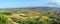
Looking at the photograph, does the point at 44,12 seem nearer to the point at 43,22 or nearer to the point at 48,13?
the point at 48,13

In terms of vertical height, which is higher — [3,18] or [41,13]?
[3,18]

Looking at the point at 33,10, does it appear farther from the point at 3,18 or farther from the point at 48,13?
the point at 3,18

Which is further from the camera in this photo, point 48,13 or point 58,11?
point 48,13

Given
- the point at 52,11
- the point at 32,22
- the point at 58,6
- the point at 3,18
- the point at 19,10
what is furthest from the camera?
the point at 19,10

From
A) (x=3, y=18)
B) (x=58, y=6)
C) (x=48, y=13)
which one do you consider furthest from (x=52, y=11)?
(x=3, y=18)

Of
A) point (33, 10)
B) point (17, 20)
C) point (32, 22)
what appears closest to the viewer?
point (32, 22)

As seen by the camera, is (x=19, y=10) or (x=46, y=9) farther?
(x=19, y=10)

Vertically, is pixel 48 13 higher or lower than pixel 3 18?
lower

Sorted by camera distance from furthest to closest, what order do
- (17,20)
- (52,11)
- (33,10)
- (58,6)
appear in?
(33,10) → (52,11) → (58,6) → (17,20)

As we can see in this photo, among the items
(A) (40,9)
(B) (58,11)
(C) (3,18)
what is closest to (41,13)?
(A) (40,9)
